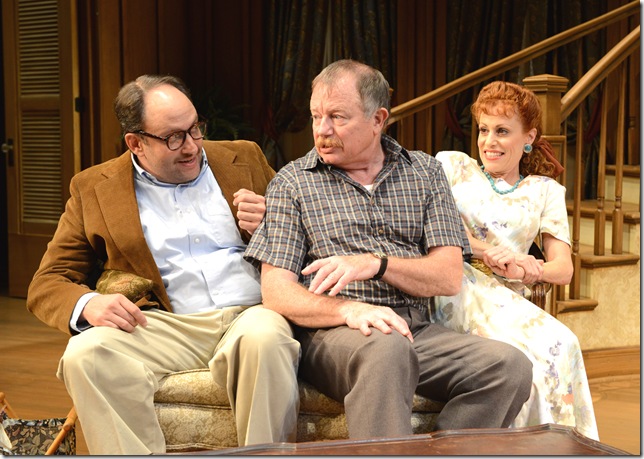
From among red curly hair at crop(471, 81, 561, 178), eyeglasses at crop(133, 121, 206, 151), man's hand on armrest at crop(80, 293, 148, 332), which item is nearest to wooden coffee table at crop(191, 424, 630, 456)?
man's hand on armrest at crop(80, 293, 148, 332)

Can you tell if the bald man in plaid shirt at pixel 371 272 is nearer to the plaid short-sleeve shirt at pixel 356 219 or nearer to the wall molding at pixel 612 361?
the plaid short-sleeve shirt at pixel 356 219

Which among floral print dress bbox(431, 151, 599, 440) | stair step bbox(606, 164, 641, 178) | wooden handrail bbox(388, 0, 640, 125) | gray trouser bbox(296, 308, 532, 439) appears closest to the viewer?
gray trouser bbox(296, 308, 532, 439)

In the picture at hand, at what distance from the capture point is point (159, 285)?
284cm

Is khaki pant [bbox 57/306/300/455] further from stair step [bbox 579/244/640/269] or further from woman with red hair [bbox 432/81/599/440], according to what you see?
stair step [bbox 579/244/640/269]

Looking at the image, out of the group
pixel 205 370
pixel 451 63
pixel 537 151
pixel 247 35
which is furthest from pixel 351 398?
pixel 247 35

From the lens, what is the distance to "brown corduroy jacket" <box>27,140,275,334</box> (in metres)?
2.79

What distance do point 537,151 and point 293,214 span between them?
0.97 meters

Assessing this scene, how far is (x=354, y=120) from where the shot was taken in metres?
2.76

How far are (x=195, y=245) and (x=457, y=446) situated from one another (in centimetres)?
127

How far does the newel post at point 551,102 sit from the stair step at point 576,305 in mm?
696

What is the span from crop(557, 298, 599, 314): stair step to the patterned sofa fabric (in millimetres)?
1998

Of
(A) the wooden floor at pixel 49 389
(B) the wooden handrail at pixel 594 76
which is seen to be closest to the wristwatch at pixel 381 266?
(A) the wooden floor at pixel 49 389

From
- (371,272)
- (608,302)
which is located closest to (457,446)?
(371,272)

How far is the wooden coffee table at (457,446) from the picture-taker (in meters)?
1.89
